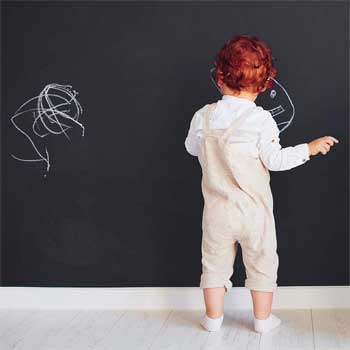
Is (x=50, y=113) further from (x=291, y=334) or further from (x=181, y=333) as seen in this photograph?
(x=291, y=334)

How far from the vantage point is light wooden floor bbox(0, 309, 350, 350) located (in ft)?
7.41

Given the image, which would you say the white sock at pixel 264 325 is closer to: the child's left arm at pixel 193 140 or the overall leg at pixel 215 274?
the overall leg at pixel 215 274

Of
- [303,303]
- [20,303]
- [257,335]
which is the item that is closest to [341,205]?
[303,303]

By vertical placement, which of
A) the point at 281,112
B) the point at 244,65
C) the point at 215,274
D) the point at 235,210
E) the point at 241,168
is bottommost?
the point at 215,274

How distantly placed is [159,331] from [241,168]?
620 mm

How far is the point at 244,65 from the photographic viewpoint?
2.33 metres

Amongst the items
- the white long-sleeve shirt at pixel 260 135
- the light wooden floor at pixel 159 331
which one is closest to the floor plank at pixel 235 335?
the light wooden floor at pixel 159 331

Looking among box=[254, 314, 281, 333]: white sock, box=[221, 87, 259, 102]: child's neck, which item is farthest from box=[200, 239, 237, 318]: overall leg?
box=[221, 87, 259, 102]: child's neck

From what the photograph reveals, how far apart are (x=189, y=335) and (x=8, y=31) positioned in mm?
1355

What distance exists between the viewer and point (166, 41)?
8.88 feet

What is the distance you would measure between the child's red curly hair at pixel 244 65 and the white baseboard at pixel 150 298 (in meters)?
0.81

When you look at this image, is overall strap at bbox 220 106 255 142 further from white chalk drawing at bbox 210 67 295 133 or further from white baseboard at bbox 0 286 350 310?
white baseboard at bbox 0 286 350 310

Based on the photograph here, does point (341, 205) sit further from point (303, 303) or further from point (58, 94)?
point (58, 94)

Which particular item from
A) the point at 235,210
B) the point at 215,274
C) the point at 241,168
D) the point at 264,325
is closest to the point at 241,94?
the point at 241,168
